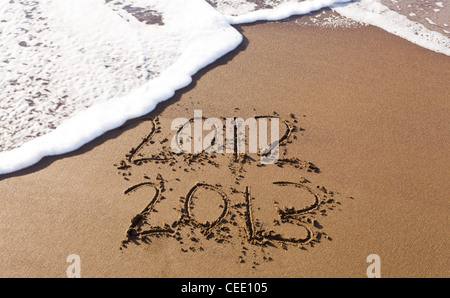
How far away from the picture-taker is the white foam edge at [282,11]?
5273 millimetres

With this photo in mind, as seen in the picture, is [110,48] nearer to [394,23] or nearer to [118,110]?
[118,110]

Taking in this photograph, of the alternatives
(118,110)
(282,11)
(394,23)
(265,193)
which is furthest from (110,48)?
(394,23)

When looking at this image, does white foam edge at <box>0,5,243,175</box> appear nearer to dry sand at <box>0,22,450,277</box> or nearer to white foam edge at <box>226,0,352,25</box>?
dry sand at <box>0,22,450,277</box>

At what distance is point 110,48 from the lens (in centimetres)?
466

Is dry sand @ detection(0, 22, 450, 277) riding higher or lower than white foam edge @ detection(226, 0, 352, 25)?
lower

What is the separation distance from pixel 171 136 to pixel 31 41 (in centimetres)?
249

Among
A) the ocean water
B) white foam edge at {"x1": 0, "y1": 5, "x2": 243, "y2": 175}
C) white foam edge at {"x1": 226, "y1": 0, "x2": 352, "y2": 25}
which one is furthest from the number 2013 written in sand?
white foam edge at {"x1": 226, "y1": 0, "x2": 352, "y2": 25}

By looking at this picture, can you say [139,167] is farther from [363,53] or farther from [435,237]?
[363,53]

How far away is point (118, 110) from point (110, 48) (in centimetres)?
123

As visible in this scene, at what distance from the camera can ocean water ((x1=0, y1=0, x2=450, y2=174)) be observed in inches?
144

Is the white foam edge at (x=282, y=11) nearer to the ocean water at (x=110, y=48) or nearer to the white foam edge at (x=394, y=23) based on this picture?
the ocean water at (x=110, y=48)

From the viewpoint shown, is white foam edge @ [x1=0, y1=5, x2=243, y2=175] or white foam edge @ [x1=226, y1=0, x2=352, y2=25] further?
white foam edge @ [x1=226, y1=0, x2=352, y2=25]

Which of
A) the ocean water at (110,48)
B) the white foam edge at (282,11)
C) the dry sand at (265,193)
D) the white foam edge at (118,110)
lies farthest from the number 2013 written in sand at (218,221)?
the white foam edge at (282,11)

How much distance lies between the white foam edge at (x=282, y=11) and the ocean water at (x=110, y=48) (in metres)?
0.01
